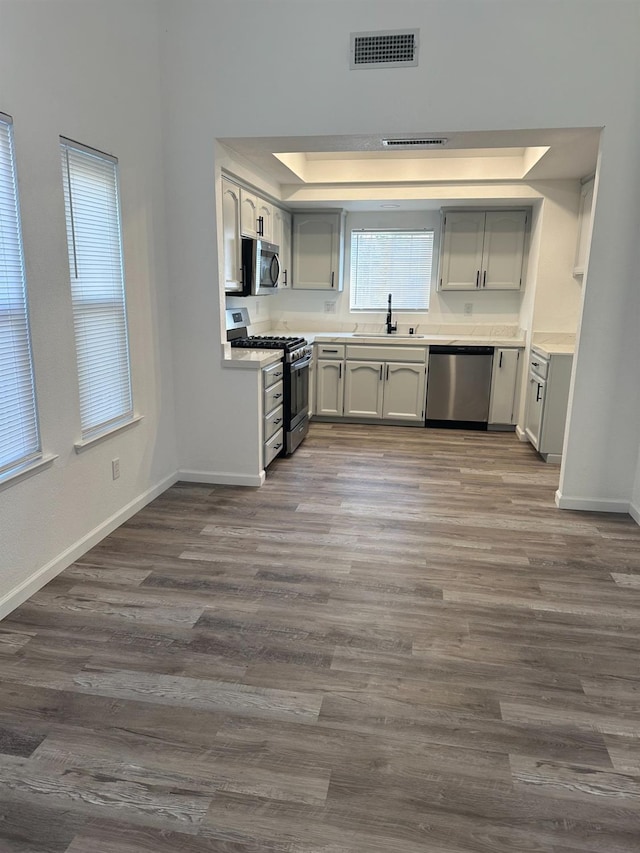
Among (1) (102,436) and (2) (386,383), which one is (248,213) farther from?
(1) (102,436)

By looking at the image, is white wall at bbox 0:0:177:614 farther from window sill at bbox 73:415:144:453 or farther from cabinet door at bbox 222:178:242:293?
cabinet door at bbox 222:178:242:293

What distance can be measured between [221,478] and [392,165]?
3464 millimetres

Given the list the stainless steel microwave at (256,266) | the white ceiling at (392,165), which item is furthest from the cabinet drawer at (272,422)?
the white ceiling at (392,165)

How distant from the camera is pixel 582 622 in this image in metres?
2.54

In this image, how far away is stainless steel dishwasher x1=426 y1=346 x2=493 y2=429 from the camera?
5.71 m

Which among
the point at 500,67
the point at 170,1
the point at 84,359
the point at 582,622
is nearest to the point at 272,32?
the point at 170,1

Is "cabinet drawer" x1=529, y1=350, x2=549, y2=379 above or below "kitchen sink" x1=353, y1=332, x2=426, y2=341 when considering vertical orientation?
below

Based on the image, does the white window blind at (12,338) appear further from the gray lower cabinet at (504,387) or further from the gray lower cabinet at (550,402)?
the gray lower cabinet at (504,387)

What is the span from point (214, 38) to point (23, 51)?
1.50 metres

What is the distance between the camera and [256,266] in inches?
188

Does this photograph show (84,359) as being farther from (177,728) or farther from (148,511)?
(177,728)

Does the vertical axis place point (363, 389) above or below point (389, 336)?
below

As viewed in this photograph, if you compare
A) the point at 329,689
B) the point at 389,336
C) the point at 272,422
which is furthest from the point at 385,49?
the point at 329,689

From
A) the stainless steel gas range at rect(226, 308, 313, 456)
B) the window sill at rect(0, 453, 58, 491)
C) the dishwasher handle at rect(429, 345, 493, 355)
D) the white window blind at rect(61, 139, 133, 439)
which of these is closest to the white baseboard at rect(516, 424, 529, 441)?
the dishwasher handle at rect(429, 345, 493, 355)
